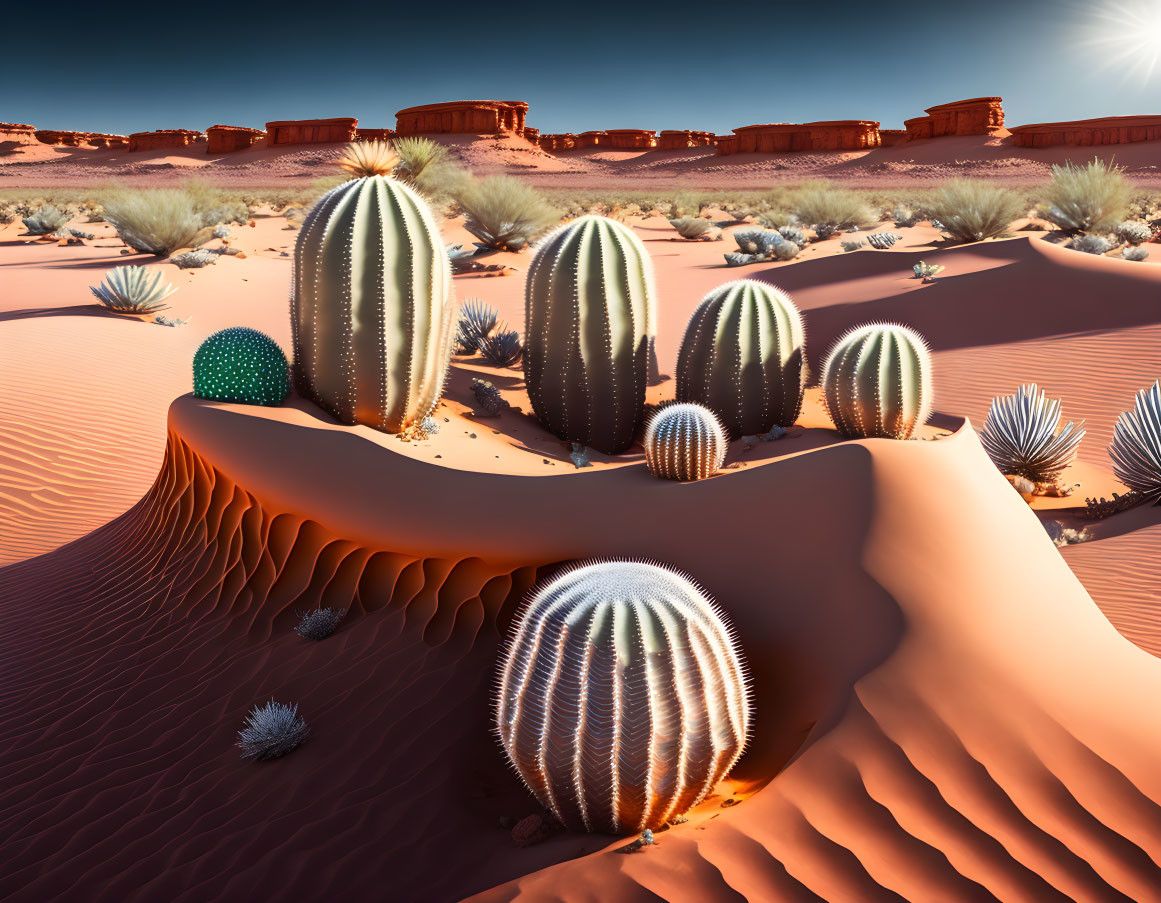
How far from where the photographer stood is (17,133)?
9488 centimetres

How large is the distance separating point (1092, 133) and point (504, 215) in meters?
68.9

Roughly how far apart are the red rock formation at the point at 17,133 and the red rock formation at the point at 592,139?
62432 millimetres

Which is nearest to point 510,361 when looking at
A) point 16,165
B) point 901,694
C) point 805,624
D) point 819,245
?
point 805,624

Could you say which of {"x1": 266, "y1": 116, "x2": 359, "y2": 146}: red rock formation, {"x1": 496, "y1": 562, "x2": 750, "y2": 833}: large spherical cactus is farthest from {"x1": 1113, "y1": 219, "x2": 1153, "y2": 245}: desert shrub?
{"x1": 266, "y1": 116, "x2": 359, "y2": 146}: red rock formation

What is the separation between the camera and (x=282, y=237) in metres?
23.4

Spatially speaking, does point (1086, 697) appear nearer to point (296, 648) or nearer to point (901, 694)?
point (901, 694)

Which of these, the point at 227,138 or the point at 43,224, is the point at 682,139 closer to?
the point at 227,138

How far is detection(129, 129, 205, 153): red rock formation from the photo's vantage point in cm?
9112

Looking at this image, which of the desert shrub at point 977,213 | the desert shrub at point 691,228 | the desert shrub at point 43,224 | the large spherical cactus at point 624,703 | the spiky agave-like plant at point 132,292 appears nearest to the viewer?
the large spherical cactus at point 624,703

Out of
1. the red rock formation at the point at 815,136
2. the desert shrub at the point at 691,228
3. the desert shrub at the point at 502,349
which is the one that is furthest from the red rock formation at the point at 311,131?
the desert shrub at the point at 502,349

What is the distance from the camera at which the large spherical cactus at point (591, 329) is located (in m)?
6.92

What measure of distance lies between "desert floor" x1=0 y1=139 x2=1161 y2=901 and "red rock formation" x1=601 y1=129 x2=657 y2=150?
9041 centimetres

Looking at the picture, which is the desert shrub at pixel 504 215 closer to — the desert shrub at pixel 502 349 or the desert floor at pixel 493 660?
the desert shrub at pixel 502 349

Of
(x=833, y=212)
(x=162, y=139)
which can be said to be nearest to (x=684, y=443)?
(x=833, y=212)
